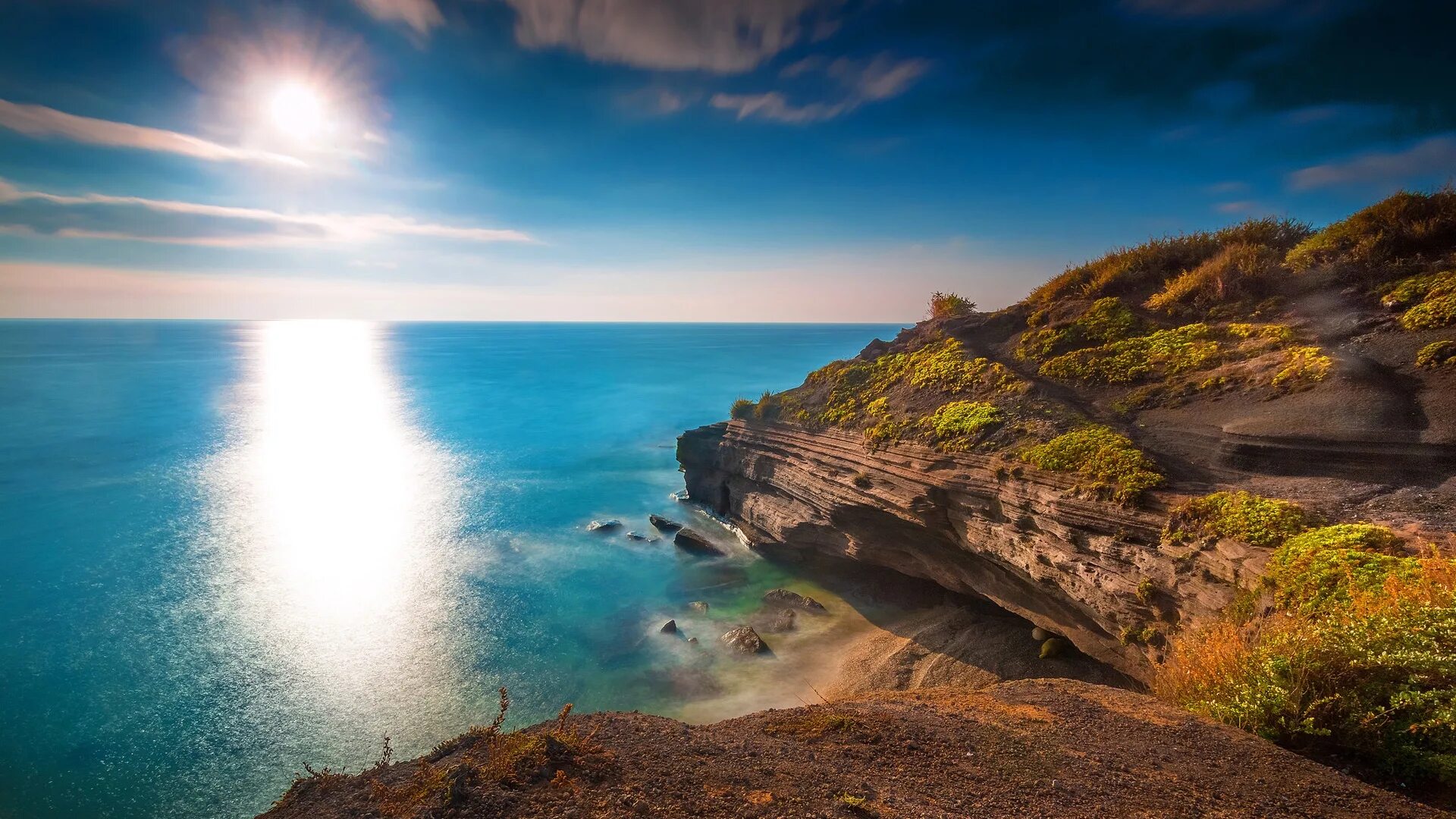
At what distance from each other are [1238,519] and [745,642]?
1314 cm

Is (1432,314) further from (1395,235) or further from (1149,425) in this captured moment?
(1149,425)

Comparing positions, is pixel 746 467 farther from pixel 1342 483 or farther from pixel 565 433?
pixel 565 433

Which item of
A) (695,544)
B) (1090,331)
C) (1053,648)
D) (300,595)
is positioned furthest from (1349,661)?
(300,595)

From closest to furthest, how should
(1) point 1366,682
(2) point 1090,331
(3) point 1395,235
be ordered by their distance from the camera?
(1) point 1366,682
(3) point 1395,235
(2) point 1090,331

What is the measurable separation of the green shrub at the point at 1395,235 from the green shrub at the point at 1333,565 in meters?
10.0

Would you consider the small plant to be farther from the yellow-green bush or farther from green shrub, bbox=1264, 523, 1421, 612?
the yellow-green bush

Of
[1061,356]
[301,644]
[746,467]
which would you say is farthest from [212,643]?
[1061,356]

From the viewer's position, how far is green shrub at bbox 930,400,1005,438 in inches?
602

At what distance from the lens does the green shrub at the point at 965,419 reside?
50.2 feet

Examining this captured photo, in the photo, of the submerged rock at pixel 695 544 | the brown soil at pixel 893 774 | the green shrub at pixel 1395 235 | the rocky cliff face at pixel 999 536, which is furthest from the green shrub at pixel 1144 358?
the submerged rock at pixel 695 544

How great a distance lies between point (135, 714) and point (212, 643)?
3.50m

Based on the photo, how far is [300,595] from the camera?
2306cm

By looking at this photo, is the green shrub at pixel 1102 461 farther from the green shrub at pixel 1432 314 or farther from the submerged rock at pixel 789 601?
the submerged rock at pixel 789 601

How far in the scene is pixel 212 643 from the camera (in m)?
19.2
